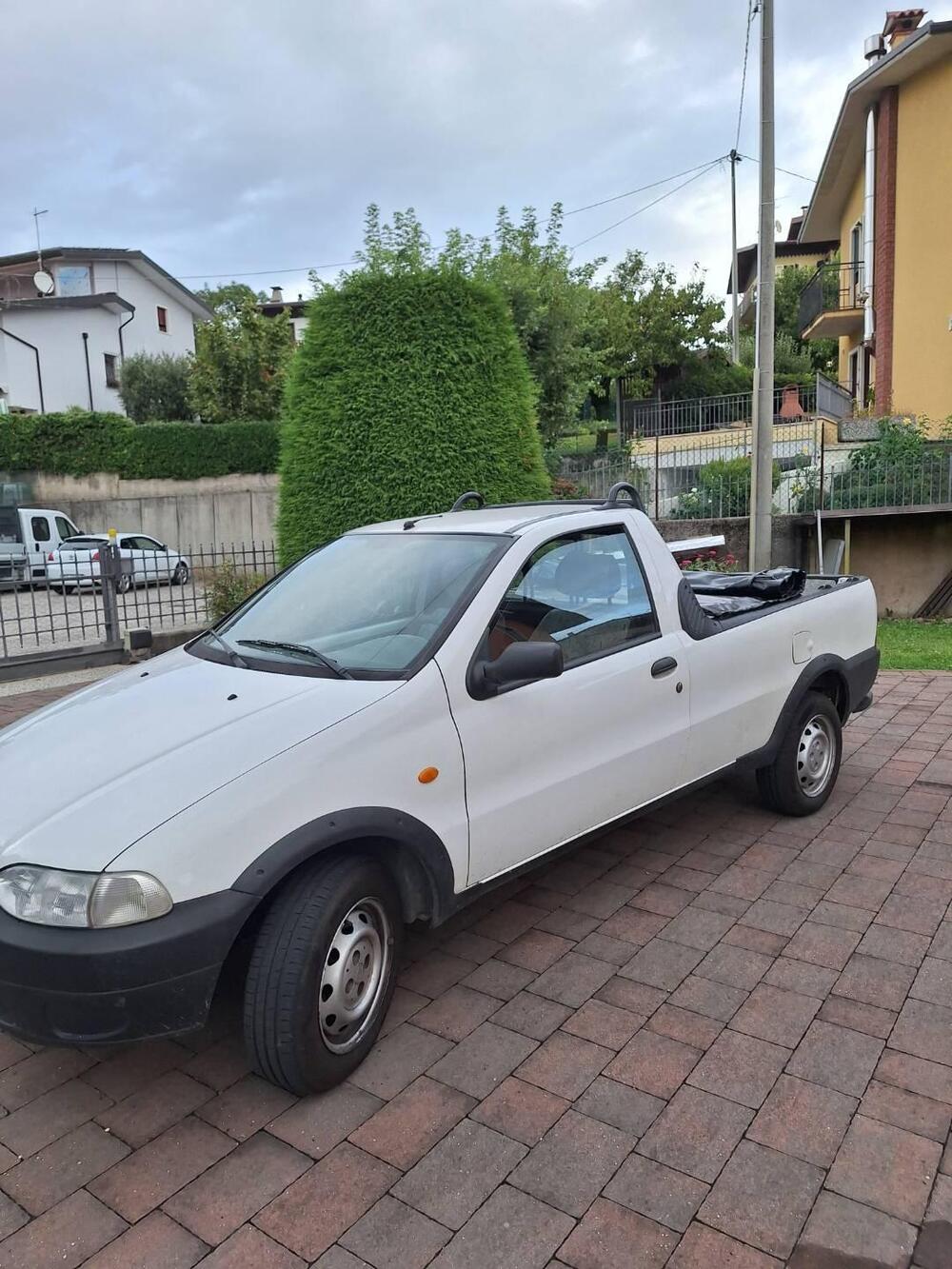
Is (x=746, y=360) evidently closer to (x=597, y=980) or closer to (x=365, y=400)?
(x=365, y=400)

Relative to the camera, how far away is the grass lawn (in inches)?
342

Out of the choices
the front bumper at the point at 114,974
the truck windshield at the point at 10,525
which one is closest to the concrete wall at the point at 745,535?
the front bumper at the point at 114,974

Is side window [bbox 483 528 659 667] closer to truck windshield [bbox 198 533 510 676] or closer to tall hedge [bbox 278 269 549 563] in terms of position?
truck windshield [bbox 198 533 510 676]

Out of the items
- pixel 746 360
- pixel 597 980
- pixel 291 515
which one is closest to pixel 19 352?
pixel 291 515

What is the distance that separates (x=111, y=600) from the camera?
933 cm

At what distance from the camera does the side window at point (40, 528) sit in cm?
1814

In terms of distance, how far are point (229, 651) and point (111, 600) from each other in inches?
258

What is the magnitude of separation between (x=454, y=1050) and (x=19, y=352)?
3510cm

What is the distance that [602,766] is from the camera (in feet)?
11.4

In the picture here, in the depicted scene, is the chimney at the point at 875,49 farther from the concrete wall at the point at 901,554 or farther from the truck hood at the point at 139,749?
the truck hood at the point at 139,749

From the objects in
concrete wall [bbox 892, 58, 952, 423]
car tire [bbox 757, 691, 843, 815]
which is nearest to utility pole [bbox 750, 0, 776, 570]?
car tire [bbox 757, 691, 843, 815]

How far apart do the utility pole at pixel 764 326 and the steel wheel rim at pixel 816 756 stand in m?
5.64

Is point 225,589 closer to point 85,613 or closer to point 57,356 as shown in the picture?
point 85,613

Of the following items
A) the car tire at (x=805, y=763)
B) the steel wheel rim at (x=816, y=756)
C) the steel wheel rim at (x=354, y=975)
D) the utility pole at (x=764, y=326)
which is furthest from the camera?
the utility pole at (x=764, y=326)
